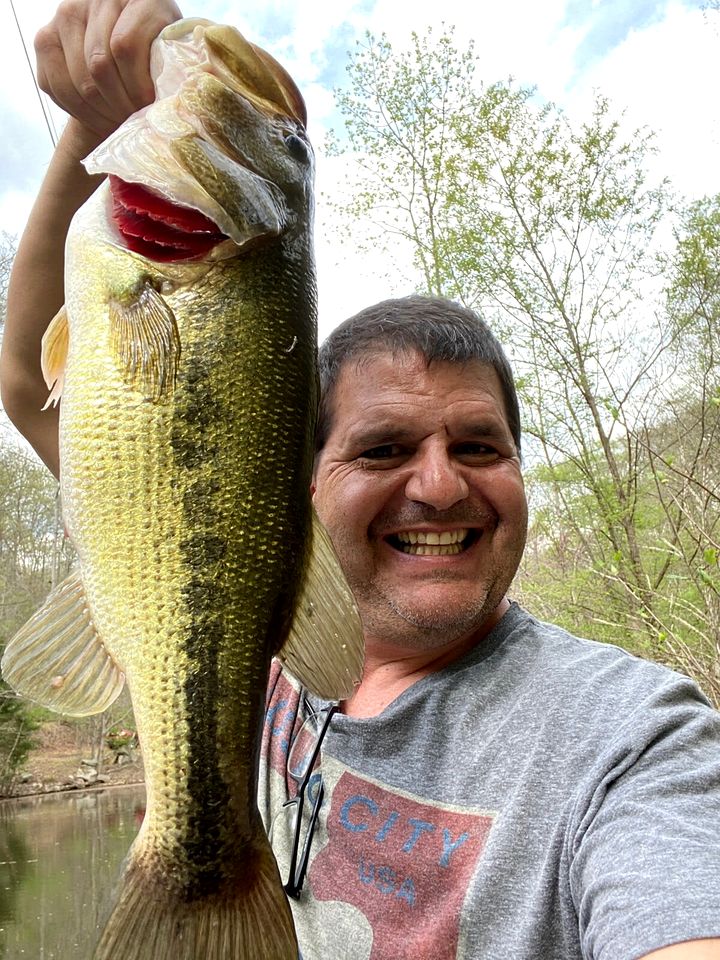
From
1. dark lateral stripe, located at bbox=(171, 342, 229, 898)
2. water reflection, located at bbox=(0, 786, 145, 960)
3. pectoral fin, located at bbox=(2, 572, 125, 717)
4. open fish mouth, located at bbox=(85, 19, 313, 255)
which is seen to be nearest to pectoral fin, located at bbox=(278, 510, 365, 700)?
dark lateral stripe, located at bbox=(171, 342, 229, 898)

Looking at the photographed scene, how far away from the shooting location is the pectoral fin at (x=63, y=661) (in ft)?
3.98

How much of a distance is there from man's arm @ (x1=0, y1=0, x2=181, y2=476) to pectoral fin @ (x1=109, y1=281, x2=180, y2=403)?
1.42 ft

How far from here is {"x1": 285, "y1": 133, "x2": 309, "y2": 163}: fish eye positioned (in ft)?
4.73

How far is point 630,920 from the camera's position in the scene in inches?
40.9

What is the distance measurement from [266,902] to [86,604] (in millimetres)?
513

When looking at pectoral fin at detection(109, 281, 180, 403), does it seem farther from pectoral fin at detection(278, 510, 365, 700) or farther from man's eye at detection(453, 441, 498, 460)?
man's eye at detection(453, 441, 498, 460)

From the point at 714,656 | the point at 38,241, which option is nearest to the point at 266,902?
the point at 38,241

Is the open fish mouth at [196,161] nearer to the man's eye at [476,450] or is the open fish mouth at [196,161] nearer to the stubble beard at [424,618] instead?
the man's eye at [476,450]

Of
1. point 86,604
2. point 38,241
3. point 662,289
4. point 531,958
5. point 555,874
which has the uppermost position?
point 662,289

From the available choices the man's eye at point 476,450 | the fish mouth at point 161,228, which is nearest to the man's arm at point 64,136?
the fish mouth at point 161,228

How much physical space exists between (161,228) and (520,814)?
3.79 feet

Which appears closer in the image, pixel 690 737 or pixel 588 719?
pixel 690 737

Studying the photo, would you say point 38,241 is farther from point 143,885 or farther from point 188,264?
point 143,885

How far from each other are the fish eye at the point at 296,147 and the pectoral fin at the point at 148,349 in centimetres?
43
